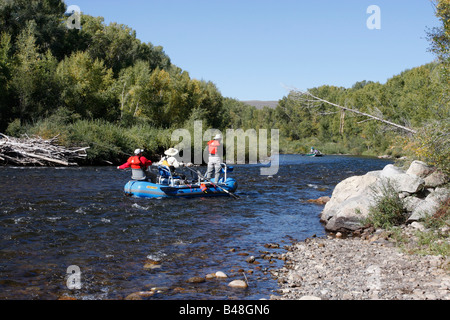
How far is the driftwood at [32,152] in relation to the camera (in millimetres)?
26969

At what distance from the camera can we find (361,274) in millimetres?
7621

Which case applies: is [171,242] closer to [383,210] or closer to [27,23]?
[383,210]

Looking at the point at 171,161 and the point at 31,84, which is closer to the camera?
the point at 171,161

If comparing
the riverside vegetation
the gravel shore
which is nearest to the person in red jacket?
the riverside vegetation

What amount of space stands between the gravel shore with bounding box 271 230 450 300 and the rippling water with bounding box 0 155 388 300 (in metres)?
0.51

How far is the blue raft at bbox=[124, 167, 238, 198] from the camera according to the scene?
17.0 m

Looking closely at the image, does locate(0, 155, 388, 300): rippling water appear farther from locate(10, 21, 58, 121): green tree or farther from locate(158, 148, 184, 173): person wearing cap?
locate(10, 21, 58, 121): green tree

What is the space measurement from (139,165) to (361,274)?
11.4 metres

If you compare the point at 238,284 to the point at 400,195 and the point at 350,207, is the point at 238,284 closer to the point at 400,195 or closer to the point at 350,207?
the point at 350,207

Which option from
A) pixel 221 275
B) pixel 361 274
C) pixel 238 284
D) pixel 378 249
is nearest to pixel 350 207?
pixel 378 249

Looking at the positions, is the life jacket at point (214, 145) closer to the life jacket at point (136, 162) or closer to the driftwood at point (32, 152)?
the life jacket at point (136, 162)

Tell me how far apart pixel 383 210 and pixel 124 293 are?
24.8 ft
